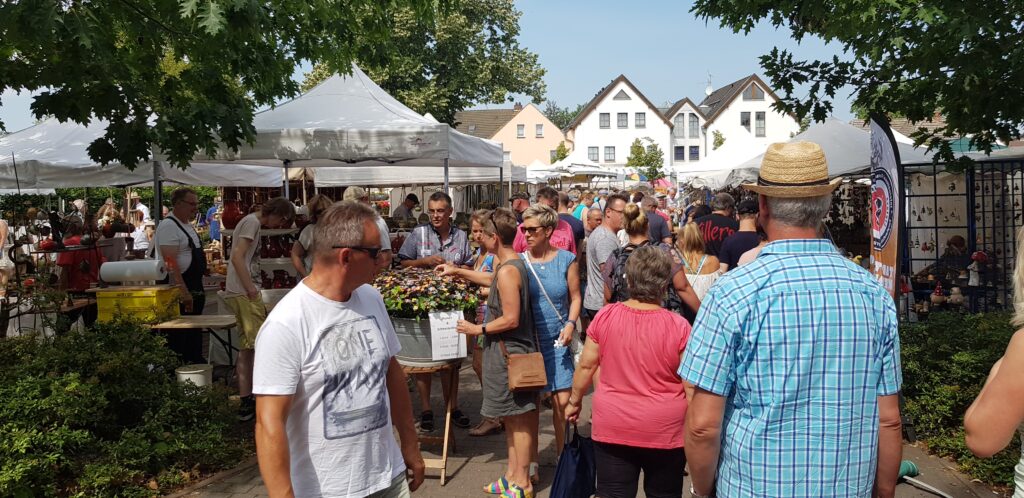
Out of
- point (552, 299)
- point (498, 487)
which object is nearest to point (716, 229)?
point (552, 299)

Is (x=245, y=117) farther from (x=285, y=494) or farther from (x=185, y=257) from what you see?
(x=285, y=494)

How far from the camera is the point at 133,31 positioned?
6195 millimetres

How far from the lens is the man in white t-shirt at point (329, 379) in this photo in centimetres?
255

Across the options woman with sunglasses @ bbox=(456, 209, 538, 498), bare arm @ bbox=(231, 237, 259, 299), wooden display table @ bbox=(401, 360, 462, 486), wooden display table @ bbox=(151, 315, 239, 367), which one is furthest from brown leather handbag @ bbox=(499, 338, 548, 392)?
wooden display table @ bbox=(151, 315, 239, 367)

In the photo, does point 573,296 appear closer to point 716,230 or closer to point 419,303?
point 419,303

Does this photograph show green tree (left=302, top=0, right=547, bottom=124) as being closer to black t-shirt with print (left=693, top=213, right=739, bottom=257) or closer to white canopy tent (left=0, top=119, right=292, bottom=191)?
white canopy tent (left=0, top=119, right=292, bottom=191)

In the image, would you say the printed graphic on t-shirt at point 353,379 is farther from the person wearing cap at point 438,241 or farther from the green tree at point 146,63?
the person wearing cap at point 438,241

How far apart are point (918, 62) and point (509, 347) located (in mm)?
3700

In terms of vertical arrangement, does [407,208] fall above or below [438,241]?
above

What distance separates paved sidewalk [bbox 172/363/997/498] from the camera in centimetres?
542

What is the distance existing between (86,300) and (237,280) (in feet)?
7.37

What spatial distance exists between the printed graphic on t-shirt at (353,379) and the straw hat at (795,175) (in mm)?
1345

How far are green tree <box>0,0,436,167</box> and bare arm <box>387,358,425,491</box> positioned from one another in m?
2.95

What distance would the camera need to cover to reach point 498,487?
5359mm
